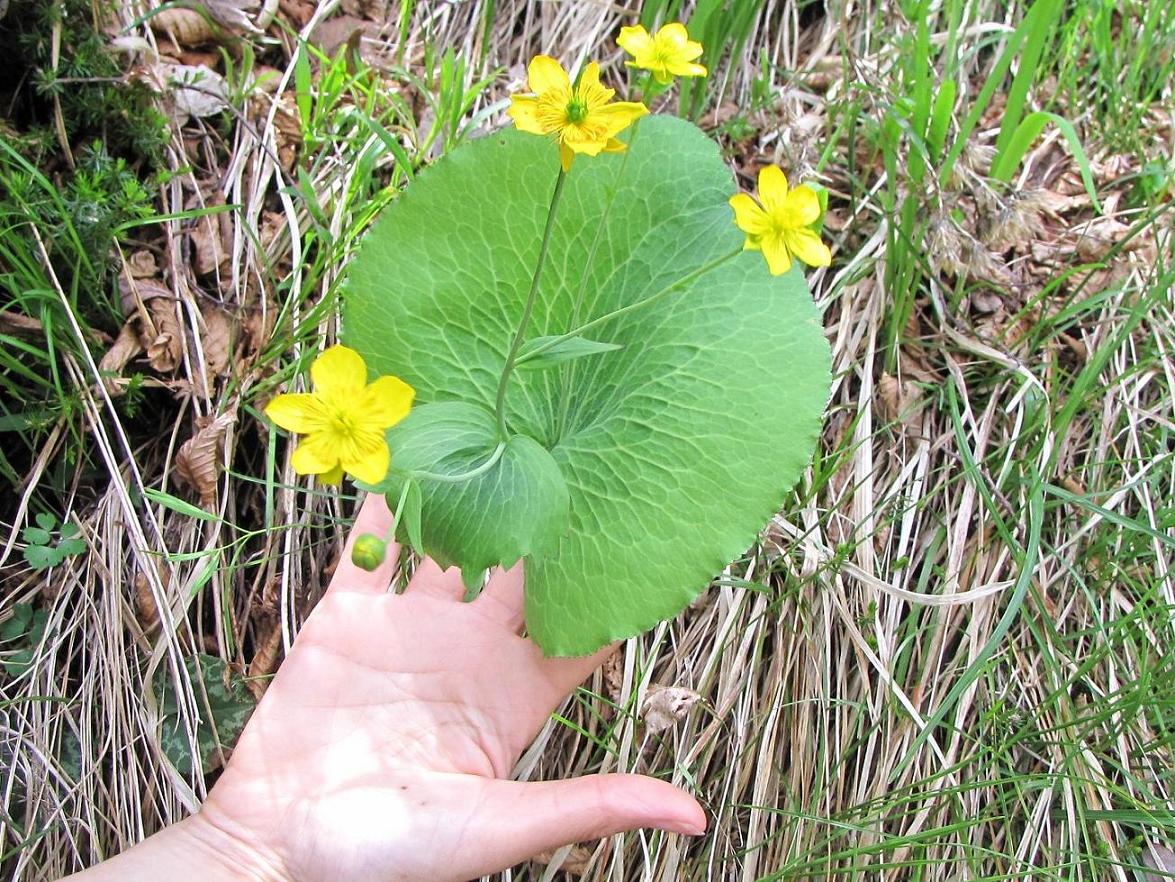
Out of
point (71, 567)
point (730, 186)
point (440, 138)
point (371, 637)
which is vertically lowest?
point (71, 567)

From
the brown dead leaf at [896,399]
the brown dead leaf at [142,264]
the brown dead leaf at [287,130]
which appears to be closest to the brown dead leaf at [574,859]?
the brown dead leaf at [896,399]

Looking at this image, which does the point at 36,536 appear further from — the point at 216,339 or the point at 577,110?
the point at 577,110

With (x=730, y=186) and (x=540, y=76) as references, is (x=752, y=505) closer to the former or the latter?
(x=730, y=186)

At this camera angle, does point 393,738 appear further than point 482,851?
Yes

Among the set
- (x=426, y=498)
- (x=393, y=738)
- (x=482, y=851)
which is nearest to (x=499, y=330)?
(x=426, y=498)

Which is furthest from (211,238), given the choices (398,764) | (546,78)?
(398,764)

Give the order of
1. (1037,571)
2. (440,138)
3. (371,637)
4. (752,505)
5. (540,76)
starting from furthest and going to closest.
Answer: (440,138)
(1037,571)
(371,637)
(752,505)
(540,76)
